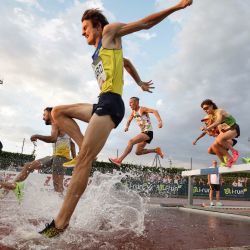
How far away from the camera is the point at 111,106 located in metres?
3.17

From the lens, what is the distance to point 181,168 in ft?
130

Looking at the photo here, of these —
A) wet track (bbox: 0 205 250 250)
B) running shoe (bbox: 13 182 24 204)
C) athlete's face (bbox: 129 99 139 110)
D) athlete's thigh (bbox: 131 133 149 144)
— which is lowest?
wet track (bbox: 0 205 250 250)

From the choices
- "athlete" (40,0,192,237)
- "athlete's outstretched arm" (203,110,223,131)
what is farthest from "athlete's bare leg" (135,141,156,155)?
"athlete" (40,0,192,237)

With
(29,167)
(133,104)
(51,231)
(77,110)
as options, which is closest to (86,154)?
(51,231)

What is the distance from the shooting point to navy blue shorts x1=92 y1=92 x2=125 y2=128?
315 cm

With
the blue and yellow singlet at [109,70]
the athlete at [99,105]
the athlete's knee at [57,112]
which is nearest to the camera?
the athlete at [99,105]

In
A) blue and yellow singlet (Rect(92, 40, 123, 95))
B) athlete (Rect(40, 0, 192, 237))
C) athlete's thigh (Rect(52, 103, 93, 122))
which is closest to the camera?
athlete (Rect(40, 0, 192, 237))

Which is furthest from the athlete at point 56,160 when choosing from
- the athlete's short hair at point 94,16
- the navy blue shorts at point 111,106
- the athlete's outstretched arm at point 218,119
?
the navy blue shorts at point 111,106

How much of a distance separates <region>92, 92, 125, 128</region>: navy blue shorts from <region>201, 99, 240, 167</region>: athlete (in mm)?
5536

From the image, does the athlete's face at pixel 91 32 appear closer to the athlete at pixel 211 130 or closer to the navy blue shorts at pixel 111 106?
the navy blue shorts at pixel 111 106

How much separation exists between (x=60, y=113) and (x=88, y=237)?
140 centimetres

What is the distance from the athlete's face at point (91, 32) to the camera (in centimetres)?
361

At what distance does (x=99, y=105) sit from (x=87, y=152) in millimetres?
466

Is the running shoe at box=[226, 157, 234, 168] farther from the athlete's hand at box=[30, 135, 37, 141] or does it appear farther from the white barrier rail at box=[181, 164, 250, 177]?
the athlete's hand at box=[30, 135, 37, 141]
